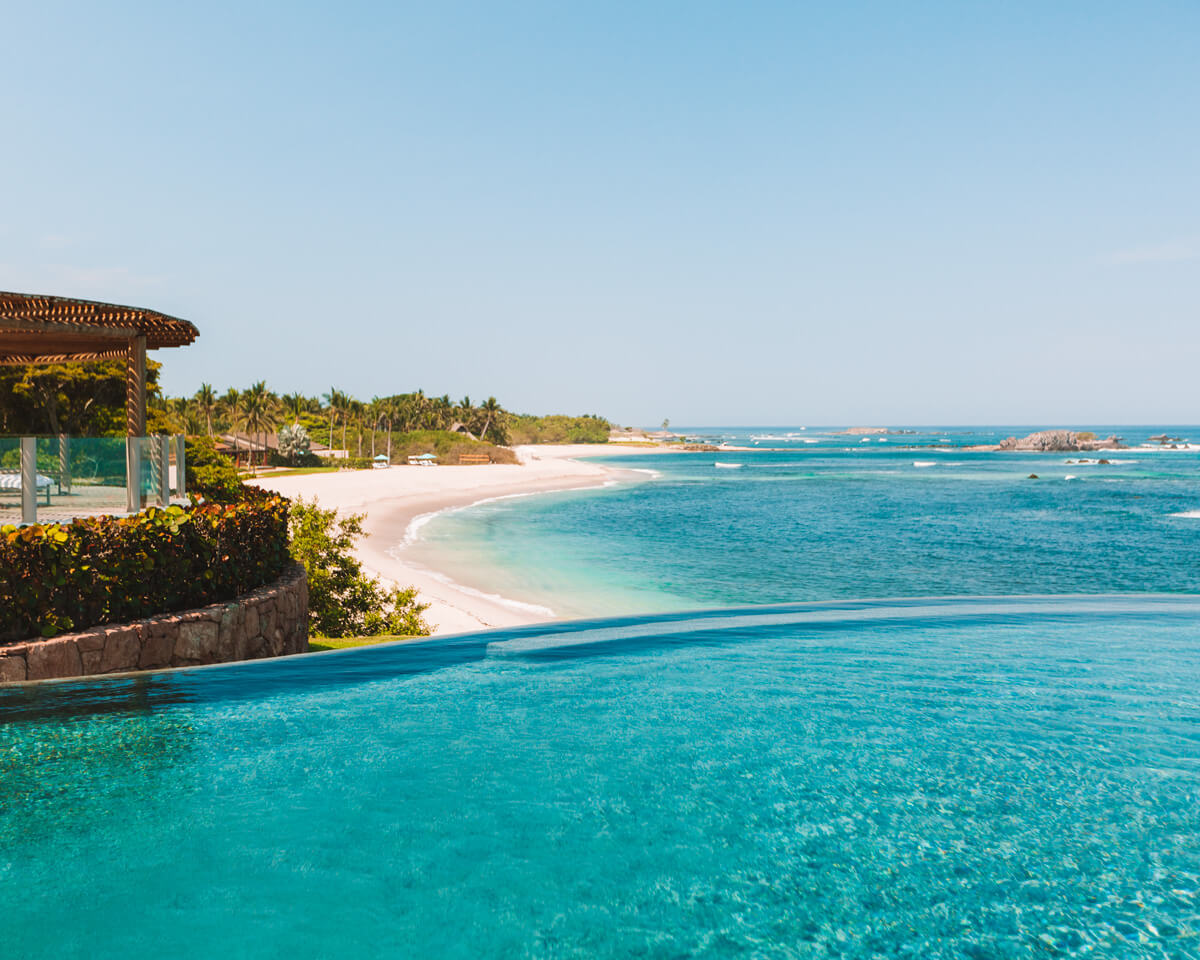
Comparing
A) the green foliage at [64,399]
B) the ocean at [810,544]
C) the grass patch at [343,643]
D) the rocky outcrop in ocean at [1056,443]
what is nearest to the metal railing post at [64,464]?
the grass patch at [343,643]

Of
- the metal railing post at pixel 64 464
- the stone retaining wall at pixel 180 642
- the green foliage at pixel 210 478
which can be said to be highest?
the metal railing post at pixel 64 464

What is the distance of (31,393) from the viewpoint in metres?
21.6

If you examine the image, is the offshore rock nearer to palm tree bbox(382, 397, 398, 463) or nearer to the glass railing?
palm tree bbox(382, 397, 398, 463)

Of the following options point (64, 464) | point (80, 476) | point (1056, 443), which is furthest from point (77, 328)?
point (1056, 443)

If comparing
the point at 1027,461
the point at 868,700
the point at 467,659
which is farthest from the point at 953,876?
the point at 1027,461

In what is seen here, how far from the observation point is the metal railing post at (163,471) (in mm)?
10906

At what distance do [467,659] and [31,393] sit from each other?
1965 centimetres

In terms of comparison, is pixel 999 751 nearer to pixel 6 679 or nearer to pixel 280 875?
pixel 280 875

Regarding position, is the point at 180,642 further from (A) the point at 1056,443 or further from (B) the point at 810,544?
(A) the point at 1056,443

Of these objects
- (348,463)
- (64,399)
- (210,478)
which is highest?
(64,399)

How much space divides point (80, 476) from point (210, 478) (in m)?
10.1

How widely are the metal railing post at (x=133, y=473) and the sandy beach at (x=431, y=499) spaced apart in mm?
4434

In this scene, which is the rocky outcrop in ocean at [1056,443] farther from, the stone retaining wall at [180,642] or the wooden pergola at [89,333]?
the stone retaining wall at [180,642]

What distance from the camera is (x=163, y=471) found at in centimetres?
1098
